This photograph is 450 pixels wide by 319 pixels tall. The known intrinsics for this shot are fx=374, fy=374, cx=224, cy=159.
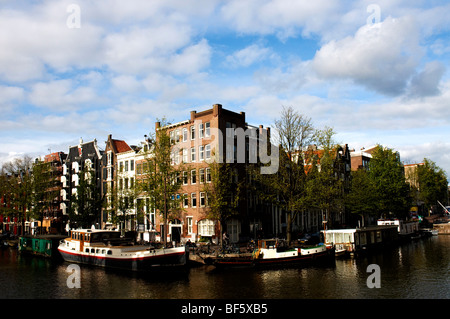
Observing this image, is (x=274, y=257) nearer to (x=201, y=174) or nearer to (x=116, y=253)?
(x=116, y=253)

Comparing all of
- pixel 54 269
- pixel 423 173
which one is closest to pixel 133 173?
pixel 54 269

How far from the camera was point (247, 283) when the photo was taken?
30.1 m

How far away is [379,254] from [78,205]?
49891 millimetres

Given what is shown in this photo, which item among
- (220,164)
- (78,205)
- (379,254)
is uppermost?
(220,164)

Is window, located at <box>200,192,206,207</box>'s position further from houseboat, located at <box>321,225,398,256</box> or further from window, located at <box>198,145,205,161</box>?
houseboat, located at <box>321,225,398,256</box>

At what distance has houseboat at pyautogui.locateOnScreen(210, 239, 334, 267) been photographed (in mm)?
37156

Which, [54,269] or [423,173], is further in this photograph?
[423,173]

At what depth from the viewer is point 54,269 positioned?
40938 mm

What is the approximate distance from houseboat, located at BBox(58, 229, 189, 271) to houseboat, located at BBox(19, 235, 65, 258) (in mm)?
5598

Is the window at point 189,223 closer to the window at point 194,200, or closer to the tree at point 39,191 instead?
the window at point 194,200

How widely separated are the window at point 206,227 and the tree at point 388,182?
1281 inches

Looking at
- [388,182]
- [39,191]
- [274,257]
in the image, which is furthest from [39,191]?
[388,182]

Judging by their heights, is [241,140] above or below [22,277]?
above

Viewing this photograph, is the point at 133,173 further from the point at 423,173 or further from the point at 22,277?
the point at 423,173
